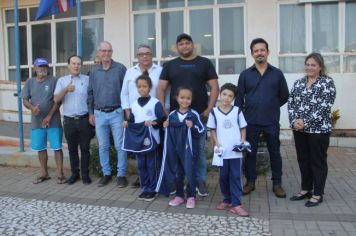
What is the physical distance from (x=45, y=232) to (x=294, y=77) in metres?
7.20

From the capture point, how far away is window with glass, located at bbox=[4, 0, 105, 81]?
40.3 feet

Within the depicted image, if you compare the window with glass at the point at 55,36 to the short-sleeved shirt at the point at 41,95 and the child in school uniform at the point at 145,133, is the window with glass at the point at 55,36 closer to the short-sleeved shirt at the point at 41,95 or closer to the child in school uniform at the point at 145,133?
the short-sleeved shirt at the point at 41,95

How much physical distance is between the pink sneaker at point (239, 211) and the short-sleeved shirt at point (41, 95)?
3.07 m

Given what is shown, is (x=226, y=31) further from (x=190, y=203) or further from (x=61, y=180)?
(x=190, y=203)

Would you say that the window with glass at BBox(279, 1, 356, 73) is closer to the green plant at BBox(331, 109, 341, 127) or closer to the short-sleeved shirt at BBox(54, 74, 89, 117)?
the green plant at BBox(331, 109, 341, 127)

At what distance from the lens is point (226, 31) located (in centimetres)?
1098

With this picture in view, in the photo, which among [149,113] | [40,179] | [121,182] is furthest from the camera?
[40,179]

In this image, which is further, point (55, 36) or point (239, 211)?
point (55, 36)

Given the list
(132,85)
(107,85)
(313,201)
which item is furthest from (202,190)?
(107,85)

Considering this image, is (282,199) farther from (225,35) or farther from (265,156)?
(225,35)

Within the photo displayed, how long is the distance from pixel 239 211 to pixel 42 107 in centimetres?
331

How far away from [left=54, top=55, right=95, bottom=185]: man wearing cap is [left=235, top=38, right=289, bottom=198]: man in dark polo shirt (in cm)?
226

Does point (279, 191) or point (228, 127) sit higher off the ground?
point (228, 127)

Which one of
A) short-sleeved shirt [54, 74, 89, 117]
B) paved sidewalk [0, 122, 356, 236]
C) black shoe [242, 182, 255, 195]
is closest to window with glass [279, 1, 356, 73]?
paved sidewalk [0, 122, 356, 236]
